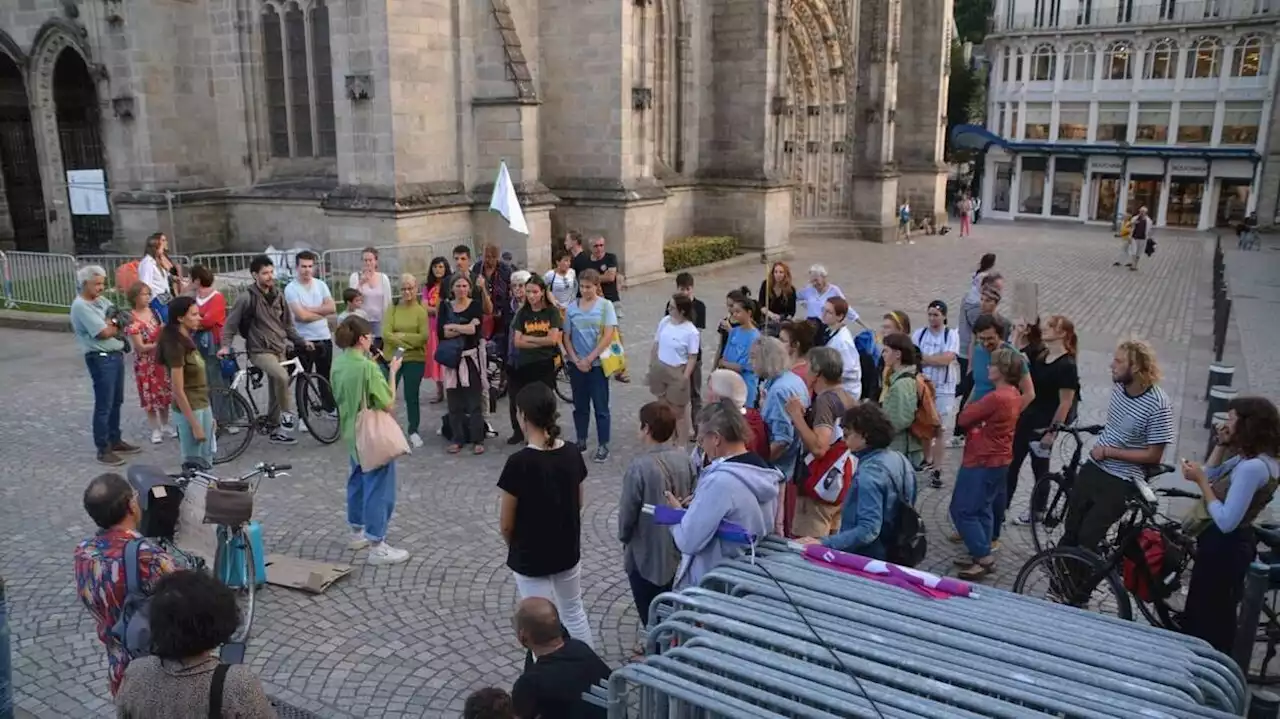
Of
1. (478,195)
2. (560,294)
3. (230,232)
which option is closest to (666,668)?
(560,294)

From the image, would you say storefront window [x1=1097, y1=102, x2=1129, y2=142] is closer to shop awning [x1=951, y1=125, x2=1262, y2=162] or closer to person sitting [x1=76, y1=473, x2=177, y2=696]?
shop awning [x1=951, y1=125, x2=1262, y2=162]

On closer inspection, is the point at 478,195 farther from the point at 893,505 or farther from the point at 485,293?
the point at 893,505

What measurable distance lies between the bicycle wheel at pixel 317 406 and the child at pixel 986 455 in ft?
20.3

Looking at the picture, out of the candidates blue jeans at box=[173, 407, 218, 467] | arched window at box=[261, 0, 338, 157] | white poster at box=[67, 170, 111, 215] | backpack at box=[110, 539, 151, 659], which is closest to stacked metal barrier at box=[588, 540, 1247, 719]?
backpack at box=[110, 539, 151, 659]

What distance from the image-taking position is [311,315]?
995cm

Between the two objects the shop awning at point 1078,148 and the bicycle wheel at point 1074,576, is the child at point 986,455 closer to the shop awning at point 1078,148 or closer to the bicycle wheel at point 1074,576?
the bicycle wheel at point 1074,576

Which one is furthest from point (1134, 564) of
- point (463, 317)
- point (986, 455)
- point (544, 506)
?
point (463, 317)

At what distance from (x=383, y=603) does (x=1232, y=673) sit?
4.99 meters

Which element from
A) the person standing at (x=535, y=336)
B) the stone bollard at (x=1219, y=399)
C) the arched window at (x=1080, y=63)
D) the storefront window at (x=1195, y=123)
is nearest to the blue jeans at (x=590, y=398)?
the person standing at (x=535, y=336)

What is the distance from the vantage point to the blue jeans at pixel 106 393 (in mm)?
8891

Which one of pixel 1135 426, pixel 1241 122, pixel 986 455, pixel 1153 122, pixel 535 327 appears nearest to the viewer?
pixel 1135 426

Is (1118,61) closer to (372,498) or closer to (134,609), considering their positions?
(372,498)

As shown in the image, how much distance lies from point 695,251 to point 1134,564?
1751 cm

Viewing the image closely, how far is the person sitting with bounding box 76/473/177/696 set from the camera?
383cm
